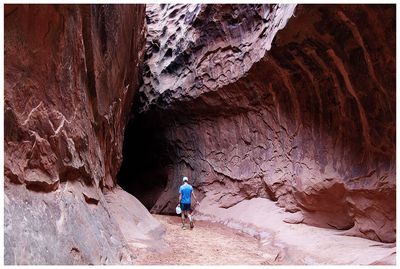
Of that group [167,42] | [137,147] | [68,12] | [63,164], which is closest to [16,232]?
[63,164]

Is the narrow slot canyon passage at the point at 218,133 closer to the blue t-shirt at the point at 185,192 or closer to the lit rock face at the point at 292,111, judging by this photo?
the lit rock face at the point at 292,111

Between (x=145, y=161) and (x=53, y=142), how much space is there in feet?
41.1

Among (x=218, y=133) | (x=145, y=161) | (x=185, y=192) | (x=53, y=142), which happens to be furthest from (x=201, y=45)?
(x=53, y=142)

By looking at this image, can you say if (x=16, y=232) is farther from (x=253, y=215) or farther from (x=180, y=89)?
(x=180, y=89)

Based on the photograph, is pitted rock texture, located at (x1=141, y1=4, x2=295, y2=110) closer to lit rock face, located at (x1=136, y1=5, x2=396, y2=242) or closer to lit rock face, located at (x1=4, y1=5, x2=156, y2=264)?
lit rock face, located at (x1=136, y1=5, x2=396, y2=242)

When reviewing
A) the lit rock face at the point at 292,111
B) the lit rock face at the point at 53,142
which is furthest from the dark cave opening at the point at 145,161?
the lit rock face at the point at 53,142

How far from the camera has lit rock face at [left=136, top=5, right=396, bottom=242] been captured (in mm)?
6605

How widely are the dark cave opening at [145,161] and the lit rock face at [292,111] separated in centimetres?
135

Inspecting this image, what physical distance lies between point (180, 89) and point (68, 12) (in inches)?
313

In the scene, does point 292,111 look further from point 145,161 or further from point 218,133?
point 145,161

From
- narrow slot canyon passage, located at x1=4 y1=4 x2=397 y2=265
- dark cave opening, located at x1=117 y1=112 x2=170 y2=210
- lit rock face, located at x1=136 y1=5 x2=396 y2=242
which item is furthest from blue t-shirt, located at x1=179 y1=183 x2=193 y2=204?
dark cave opening, located at x1=117 y1=112 x2=170 y2=210

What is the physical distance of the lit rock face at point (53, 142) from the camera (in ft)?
12.3

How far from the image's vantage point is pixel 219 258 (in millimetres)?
6043

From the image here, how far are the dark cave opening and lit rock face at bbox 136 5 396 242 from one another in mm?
1349
